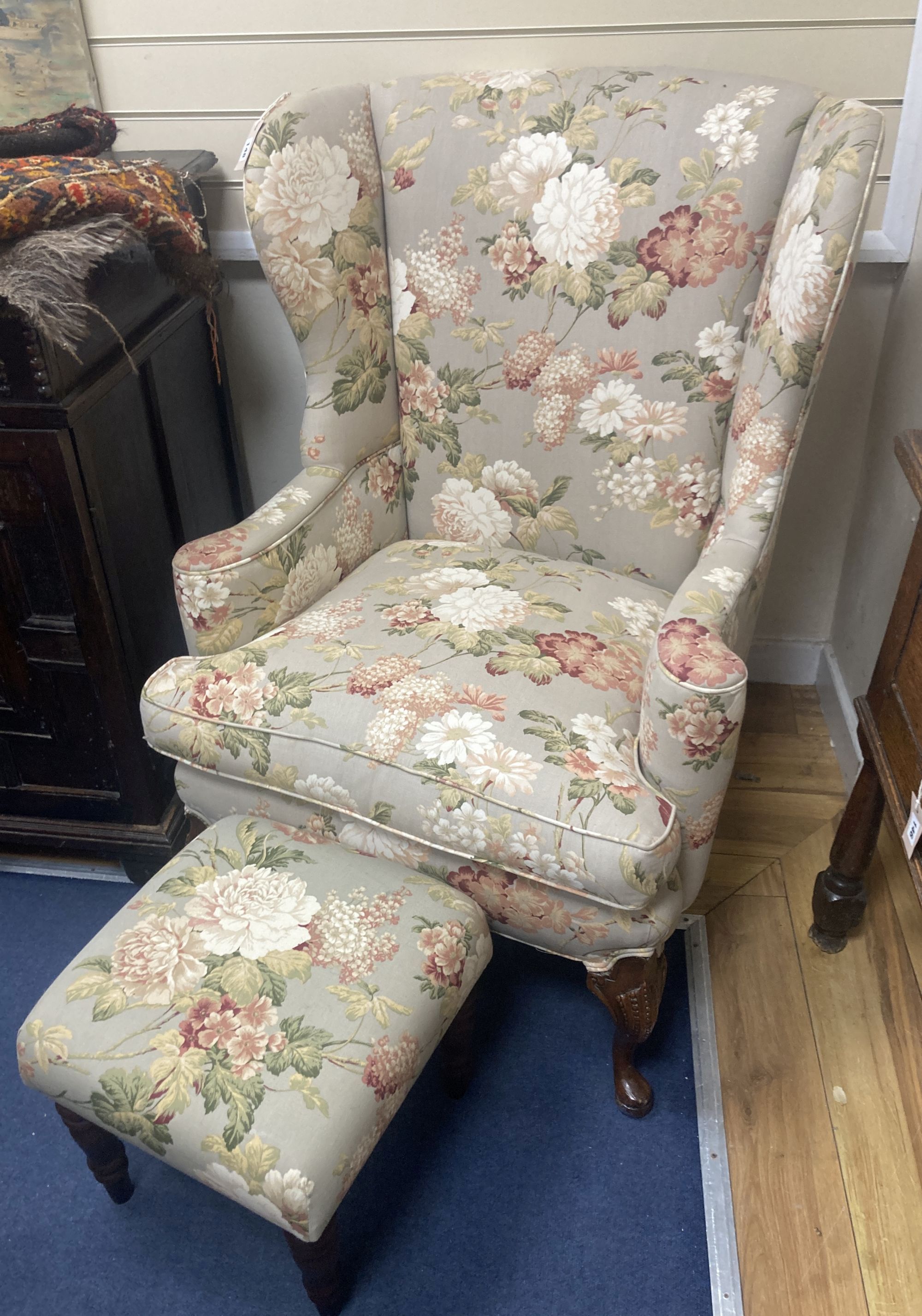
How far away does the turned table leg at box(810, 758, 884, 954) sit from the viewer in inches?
49.4

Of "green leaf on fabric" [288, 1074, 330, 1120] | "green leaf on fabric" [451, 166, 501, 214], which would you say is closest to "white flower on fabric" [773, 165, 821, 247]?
"green leaf on fabric" [451, 166, 501, 214]

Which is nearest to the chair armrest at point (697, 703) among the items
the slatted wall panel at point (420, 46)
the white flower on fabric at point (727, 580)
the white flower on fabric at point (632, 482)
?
the white flower on fabric at point (727, 580)

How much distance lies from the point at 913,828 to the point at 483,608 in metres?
0.57

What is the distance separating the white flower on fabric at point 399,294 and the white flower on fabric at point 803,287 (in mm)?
509

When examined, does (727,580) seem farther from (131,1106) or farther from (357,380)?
(131,1106)

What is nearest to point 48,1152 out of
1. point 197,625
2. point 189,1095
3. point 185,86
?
point 189,1095

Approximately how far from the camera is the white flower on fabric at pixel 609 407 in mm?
1320

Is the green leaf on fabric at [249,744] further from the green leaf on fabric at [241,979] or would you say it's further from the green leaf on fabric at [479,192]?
the green leaf on fabric at [479,192]

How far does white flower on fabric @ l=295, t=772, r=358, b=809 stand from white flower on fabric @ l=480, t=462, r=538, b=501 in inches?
21.1

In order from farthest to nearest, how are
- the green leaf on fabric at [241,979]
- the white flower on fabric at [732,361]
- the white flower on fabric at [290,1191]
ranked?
the white flower on fabric at [732,361] → the green leaf on fabric at [241,979] → the white flower on fabric at [290,1191]

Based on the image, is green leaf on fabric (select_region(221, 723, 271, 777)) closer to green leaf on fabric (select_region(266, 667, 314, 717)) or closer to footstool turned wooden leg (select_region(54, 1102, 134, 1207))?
green leaf on fabric (select_region(266, 667, 314, 717))

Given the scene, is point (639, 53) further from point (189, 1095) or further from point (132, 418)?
point (189, 1095)

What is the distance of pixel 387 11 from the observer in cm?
144

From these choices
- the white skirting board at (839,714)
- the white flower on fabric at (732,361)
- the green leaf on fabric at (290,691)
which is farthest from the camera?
the white skirting board at (839,714)
